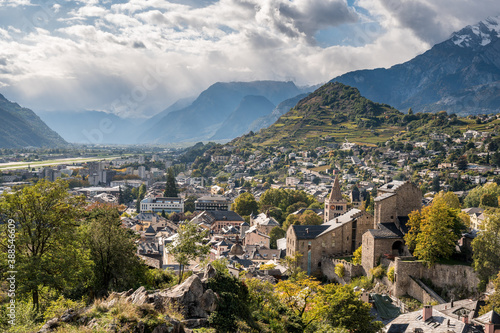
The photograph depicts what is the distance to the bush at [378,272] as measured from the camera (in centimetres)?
4000

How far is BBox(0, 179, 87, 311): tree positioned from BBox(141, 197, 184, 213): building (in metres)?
105

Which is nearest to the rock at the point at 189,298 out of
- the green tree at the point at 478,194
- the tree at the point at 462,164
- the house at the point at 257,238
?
the house at the point at 257,238

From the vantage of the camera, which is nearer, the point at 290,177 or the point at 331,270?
the point at 331,270

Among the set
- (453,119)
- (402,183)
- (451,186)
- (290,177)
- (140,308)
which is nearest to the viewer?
(140,308)

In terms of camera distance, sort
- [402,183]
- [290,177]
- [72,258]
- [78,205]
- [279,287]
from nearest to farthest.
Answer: [72,258] → [78,205] → [279,287] → [402,183] → [290,177]

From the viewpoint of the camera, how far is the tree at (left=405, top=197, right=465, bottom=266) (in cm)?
3672

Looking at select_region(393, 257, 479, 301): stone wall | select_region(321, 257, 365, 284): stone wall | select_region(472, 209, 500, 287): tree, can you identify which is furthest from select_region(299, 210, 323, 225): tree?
select_region(472, 209, 500, 287): tree

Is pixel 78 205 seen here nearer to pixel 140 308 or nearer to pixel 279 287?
pixel 140 308

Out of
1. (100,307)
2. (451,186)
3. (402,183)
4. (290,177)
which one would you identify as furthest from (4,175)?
(100,307)

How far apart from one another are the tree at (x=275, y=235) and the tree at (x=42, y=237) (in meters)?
50.3

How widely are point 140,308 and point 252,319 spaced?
7.49 m

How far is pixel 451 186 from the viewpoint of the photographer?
351ft

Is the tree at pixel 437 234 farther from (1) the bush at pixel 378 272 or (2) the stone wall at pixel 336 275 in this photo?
(2) the stone wall at pixel 336 275

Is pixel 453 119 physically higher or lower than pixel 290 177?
higher
